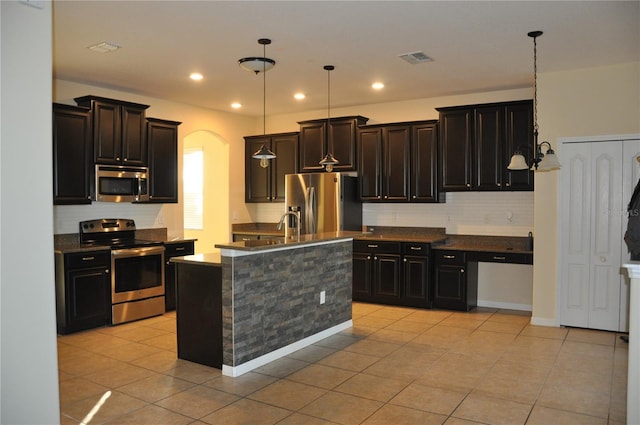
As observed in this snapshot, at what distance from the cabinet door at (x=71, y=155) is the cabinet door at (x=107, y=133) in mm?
87

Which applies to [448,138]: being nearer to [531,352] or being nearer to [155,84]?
[531,352]

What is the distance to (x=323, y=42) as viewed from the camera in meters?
4.69

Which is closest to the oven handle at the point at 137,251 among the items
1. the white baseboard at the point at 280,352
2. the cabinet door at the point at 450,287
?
the white baseboard at the point at 280,352

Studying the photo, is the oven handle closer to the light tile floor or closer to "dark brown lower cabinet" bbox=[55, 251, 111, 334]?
"dark brown lower cabinet" bbox=[55, 251, 111, 334]

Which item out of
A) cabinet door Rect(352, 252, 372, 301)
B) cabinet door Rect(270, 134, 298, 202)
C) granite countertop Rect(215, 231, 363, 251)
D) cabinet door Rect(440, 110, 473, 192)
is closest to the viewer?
granite countertop Rect(215, 231, 363, 251)

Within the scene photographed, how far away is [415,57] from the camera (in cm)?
518

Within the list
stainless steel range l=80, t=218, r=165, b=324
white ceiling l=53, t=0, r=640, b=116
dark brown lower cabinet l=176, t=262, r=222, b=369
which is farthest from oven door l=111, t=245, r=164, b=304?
white ceiling l=53, t=0, r=640, b=116

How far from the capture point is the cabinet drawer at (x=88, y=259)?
5505mm

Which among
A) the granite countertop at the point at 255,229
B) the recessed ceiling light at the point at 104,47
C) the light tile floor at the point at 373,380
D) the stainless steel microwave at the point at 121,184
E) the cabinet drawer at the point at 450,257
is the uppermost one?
the recessed ceiling light at the point at 104,47

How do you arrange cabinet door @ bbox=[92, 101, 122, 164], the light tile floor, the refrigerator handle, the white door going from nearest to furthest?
the light tile floor
the white door
cabinet door @ bbox=[92, 101, 122, 164]
the refrigerator handle

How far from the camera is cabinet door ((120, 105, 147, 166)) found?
632cm

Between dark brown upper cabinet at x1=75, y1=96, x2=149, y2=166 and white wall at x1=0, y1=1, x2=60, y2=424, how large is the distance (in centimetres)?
392

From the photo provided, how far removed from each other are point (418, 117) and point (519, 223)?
2.07 meters

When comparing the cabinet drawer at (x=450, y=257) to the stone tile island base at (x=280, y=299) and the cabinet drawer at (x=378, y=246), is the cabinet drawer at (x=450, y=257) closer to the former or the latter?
the cabinet drawer at (x=378, y=246)
